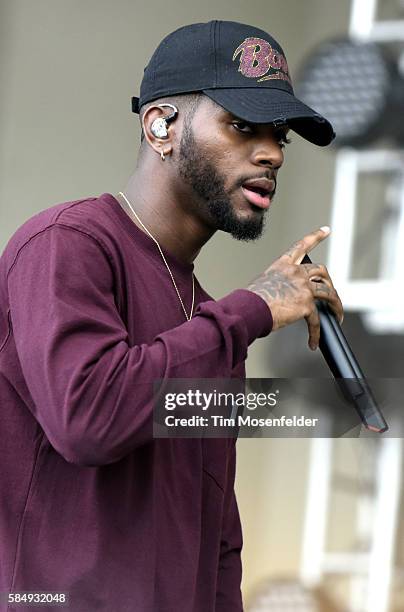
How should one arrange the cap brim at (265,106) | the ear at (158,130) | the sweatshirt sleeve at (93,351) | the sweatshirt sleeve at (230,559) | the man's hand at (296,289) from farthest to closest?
the sweatshirt sleeve at (230,559), the ear at (158,130), the cap brim at (265,106), the man's hand at (296,289), the sweatshirt sleeve at (93,351)

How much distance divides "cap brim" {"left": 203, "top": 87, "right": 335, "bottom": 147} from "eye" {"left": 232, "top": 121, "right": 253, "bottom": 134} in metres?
0.03

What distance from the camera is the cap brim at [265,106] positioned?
1.53 m

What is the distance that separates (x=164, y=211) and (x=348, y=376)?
38cm

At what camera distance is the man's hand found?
142 centimetres

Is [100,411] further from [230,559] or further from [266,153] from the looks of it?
[230,559]

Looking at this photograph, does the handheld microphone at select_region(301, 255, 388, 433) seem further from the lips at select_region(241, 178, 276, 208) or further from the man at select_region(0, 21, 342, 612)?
the lips at select_region(241, 178, 276, 208)

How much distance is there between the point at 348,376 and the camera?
57.3 inches

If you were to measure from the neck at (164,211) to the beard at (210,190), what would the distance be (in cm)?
3

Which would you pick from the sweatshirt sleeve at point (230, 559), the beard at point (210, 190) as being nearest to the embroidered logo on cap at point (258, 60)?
the beard at point (210, 190)

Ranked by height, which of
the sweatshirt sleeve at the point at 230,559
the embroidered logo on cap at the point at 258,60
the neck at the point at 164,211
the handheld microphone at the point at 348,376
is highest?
the embroidered logo on cap at the point at 258,60

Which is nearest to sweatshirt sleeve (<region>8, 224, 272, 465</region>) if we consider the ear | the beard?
the beard

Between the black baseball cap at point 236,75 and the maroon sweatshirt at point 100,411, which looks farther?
the black baseball cap at point 236,75

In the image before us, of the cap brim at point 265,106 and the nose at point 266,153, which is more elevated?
the cap brim at point 265,106

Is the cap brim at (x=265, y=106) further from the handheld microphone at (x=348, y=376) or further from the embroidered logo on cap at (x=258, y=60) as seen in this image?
the handheld microphone at (x=348, y=376)
